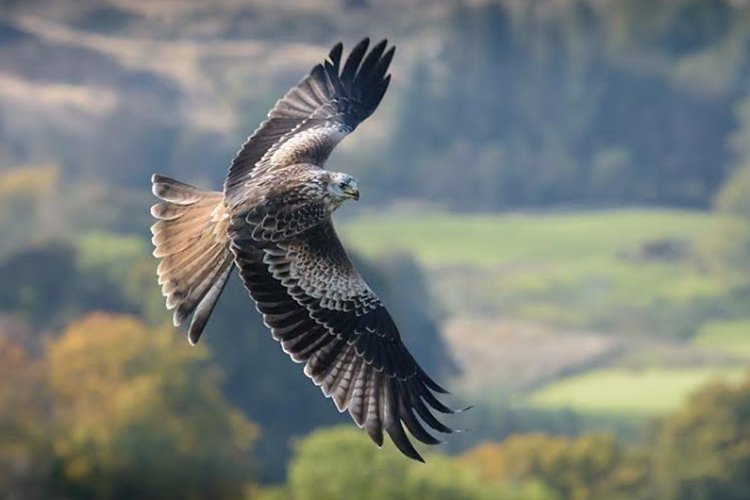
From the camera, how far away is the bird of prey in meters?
12.4

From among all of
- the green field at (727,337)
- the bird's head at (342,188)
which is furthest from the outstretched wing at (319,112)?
the green field at (727,337)

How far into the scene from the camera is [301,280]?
1248cm

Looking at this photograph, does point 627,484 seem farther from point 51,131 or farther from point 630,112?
point 630,112

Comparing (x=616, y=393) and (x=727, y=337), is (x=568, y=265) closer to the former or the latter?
(x=727, y=337)

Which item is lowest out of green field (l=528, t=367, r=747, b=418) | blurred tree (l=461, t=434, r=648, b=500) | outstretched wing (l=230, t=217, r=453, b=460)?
outstretched wing (l=230, t=217, r=453, b=460)

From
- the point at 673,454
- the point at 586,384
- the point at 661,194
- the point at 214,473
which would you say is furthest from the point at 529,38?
the point at 214,473

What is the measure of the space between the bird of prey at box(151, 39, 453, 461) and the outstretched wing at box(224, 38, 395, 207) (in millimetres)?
314

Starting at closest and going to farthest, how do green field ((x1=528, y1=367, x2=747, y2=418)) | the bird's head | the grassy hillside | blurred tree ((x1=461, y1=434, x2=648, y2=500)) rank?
the bird's head, blurred tree ((x1=461, y1=434, x2=648, y2=500)), green field ((x1=528, y1=367, x2=747, y2=418)), the grassy hillside

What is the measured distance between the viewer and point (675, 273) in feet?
261

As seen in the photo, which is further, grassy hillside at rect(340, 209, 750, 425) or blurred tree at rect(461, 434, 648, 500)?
grassy hillside at rect(340, 209, 750, 425)

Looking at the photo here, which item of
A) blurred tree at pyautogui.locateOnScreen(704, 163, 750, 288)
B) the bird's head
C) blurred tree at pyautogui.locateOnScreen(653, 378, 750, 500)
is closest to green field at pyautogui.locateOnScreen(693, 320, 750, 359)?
blurred tree at pyautogui.locateOnScreen(704, 163, 750, 288)

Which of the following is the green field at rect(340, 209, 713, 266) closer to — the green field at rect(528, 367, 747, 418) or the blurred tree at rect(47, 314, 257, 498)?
the green field at rect(528, 367, 747, 418)

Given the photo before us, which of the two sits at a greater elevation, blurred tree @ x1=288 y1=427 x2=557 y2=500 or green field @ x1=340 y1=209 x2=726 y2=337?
green field @ x1=340 y1=209 x2=726 y2=337

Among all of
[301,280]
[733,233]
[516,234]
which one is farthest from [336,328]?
[733,233]
